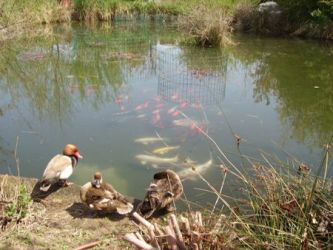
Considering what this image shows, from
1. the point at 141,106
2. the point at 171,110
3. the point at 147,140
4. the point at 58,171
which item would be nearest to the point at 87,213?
the point at 58,171

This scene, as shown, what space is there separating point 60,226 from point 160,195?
3.05 feet

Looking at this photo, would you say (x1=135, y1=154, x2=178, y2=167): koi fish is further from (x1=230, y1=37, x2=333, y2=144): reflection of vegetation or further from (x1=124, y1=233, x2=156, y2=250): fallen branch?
(x1=124, y1=233, x2=156, y2=250): fallen branch

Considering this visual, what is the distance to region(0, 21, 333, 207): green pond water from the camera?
19.0 ft

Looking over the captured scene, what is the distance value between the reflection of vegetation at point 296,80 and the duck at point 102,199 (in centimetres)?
347

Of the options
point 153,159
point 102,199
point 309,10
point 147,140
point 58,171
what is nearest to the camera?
point 102,199

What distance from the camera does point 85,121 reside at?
283 inches

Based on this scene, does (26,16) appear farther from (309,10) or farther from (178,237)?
(178,237)

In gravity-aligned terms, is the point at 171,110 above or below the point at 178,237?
below

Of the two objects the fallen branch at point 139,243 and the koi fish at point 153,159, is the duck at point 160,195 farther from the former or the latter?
the koi fish at point 153,159

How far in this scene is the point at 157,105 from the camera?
7.98 metres

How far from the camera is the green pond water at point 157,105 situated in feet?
19.0

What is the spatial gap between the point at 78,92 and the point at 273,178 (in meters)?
5.96

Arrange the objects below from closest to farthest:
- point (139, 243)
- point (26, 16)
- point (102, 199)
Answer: point (139, 243) < point (102, 199) < point (26, 16)

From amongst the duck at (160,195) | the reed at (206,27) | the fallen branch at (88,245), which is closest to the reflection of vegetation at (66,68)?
the reed at (206,27)
